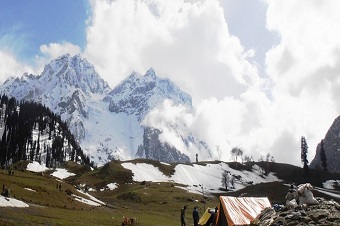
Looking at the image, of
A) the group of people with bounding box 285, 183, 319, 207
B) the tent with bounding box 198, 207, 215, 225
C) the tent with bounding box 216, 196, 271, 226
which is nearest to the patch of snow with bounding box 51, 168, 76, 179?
the tent with bounding box 198, 207, 215, 225

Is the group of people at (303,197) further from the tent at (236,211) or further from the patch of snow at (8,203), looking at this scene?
the patch of snow at (8,203)

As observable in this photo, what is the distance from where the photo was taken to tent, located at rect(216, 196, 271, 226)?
111ft

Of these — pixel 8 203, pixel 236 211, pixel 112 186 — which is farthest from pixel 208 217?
pixel 112 186

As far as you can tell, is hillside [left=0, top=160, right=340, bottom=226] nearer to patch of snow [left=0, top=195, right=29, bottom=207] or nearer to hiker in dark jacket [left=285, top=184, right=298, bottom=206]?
patch of snow [left=0, top=195, right=29, bottom=207]

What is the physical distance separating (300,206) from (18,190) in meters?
56.6

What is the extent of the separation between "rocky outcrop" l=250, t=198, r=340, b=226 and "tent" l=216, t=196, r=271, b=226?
282 inches

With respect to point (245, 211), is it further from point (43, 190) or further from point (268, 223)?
point (43, 190)

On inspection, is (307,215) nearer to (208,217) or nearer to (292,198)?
(292,198)

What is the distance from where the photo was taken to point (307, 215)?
2464 cm

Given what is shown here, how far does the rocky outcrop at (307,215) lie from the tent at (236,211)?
282 inches

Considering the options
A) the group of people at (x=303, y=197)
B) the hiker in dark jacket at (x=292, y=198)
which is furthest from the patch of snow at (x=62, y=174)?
the group of people at (x=303, y=197)

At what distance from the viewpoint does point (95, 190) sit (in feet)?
524

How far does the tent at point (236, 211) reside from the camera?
111 feet

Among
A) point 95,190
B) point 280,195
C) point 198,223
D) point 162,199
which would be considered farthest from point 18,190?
point 280,195
